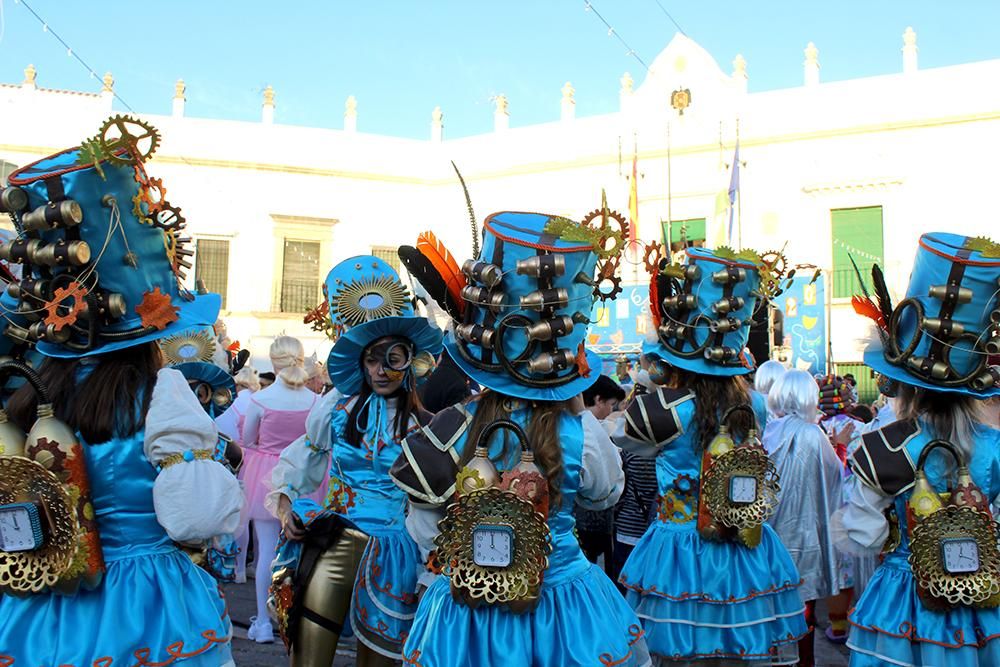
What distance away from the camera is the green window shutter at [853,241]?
71.8ft

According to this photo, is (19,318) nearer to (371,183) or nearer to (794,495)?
(794,495)

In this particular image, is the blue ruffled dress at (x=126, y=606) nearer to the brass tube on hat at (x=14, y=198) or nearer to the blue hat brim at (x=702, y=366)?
the brass tube on hat at (x=14, y=198)

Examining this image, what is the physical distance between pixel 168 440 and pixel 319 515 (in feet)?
4.59

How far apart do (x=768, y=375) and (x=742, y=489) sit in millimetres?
2440

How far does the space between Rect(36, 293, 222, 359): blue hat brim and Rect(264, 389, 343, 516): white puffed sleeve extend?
3.61ft

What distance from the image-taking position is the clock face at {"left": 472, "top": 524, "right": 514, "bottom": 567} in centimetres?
288

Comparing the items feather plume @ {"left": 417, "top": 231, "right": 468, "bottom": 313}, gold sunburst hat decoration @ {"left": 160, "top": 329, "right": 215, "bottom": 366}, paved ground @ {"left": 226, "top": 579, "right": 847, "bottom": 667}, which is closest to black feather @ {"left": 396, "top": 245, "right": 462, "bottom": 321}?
feather plume @ {"left": 417, "top": 231, "right": 468, "bottom": 313}

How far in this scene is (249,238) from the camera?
2578 cm

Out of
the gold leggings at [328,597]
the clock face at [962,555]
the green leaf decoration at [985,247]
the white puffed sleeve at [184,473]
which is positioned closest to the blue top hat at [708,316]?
the green leaf decoration at [985,247]

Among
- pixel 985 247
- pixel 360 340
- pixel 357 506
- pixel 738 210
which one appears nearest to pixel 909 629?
pixel 985 247

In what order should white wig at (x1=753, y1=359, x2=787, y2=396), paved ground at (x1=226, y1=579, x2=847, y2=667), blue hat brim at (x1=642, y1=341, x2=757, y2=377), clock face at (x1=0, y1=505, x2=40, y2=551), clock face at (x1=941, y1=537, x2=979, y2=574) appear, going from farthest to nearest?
1. white wig at (x1=753, y1=359, x2=787, y2=396)
2. paved ground at (x1=226, y1=579, x2=847, y2=667)
3. blue hat brim at (x1=642, y1=341, x2=757, y2=377)
4. clock face at (x1=941, y1=537, x2=979, y2=574)
5. clock face at (x1=0, y1=505, x2=40, y2=551)

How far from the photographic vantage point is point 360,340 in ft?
14.7

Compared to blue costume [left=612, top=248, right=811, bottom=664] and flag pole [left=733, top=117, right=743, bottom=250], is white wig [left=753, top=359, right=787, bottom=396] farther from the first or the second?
flag pole [left=733, top=117, right=743, bottom=250]

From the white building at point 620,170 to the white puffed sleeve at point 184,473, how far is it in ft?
62.0
